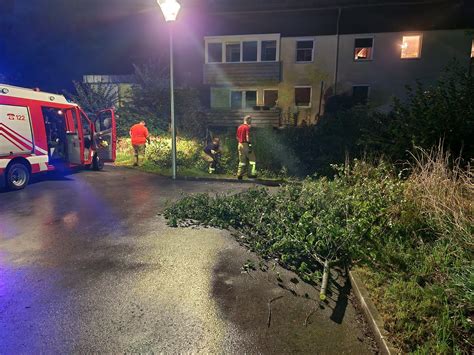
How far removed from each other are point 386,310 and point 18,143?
9603 millimetres

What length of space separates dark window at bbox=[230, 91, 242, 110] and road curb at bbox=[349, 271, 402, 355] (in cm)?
2143

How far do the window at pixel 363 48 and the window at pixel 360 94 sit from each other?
1.99 m

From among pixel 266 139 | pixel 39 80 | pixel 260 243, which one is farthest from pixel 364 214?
pixel 39 80

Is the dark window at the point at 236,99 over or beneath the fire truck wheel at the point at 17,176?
over

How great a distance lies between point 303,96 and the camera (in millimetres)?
23391

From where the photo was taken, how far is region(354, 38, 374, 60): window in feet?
73.0

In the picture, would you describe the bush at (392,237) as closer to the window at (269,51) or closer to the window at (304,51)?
the window at (304,51)

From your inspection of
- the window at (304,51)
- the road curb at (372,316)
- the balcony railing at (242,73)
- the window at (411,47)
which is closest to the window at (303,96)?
the balcony railing at (242,73)

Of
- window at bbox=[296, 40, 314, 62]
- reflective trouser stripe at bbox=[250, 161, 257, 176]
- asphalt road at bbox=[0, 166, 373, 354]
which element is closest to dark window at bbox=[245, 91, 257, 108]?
window at bbox=[296, 40, 314, 62]

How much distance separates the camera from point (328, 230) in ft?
15.2

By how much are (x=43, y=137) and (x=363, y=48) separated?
2095cm

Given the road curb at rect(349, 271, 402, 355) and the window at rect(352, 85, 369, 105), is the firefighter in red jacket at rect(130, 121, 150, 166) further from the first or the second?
the window at rect(352, 85, 369, 105)

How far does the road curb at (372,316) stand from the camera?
2.85m

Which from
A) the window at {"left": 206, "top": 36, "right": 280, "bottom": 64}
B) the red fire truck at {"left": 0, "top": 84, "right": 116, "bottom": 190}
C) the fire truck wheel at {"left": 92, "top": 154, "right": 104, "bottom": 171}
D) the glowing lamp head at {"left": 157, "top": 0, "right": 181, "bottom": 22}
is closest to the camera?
the red fire truck at {"left": 0, "top": 84, "right": 116, "bottom": 190}
